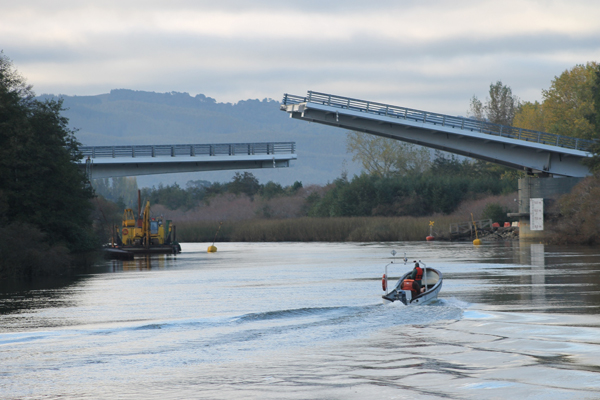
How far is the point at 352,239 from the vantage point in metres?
64.4

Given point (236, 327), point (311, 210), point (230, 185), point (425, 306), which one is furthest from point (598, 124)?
point (230, 185)

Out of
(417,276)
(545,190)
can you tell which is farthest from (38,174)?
(545,190)

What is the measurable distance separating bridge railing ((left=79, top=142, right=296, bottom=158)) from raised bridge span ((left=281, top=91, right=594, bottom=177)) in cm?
526

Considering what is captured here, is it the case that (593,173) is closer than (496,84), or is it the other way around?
(593,173)

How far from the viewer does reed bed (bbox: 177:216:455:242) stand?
6362cm

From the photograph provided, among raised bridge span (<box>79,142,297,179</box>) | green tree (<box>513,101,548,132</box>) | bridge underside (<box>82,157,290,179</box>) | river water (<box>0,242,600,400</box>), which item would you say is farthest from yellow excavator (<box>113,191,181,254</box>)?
green tree (<box>513,101,548,132</box>)

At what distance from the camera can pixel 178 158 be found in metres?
51.0

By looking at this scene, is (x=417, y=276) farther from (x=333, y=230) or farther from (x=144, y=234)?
(x=333, y=230)

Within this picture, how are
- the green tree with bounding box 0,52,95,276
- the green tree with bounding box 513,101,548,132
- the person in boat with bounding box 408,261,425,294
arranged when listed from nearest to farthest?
the person in boat with bounding box 408,261,425,294, the green tree with bounding box 0,52,95,276, the green tree with bounding box 513,101,548,132

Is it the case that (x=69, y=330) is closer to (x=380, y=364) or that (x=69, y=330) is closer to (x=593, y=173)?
(x=380, y=364)

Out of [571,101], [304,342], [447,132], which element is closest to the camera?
[304,342]

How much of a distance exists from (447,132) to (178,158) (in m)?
17.8

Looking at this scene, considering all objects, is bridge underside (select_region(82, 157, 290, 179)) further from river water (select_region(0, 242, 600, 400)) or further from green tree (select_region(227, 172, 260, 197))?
green tree (select_region(227, 172, 260, 197))

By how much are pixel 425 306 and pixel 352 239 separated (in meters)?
46.9
